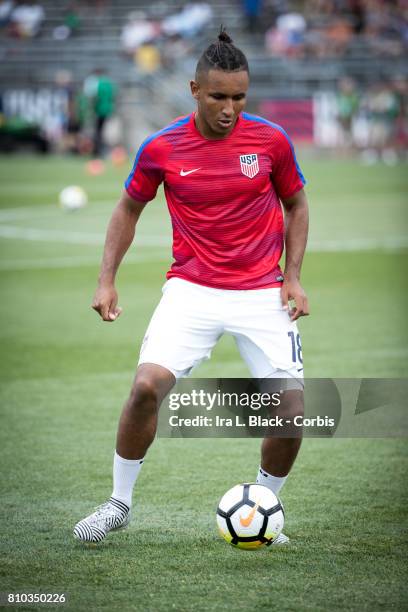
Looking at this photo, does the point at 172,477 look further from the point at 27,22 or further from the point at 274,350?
the point at 27,22

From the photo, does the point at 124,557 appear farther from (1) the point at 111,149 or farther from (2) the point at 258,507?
(1) the point at 111,149

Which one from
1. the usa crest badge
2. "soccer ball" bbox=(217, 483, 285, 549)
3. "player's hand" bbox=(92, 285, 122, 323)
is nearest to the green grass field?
"soccer ball" bbox=(217, 483, 285, 549)

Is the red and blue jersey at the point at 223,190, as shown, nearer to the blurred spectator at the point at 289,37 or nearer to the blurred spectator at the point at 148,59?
the blurred spectator at the point at 148,59

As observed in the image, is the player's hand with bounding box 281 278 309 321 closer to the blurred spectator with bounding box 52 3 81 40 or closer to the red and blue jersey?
the red and blue jersey

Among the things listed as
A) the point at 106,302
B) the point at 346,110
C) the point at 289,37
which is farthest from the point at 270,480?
the point at 289,37

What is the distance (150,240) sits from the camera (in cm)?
1925

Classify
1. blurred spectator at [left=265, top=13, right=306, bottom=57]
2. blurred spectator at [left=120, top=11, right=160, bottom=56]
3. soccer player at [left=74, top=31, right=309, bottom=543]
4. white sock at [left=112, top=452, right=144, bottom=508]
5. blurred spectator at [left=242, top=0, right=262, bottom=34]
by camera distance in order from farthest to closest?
blurred spectator at [left=120, top=11, right=160, bottom=56] → blurred spectator at [left=242, top=0, right=262, bottom=34] → blurred spectator at [left=265, top=13, right=306, bottom=57] → white sock at [left=112, top=452, right=144, bottom=508] → soccer player at [left=74, top=31, right=309, bottom=543]

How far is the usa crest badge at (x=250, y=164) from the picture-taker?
5727 millimetres

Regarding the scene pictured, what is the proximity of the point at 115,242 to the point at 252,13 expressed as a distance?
37.1 metres

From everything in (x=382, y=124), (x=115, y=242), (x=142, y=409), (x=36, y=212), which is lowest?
(x=142, y=409)

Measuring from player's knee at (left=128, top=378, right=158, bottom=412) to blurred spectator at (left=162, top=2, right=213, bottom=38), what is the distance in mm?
37739

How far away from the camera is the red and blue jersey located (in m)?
5.75

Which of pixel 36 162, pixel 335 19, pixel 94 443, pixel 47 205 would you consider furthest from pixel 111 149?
pixel 94 443

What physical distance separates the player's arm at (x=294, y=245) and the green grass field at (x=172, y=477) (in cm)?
126
